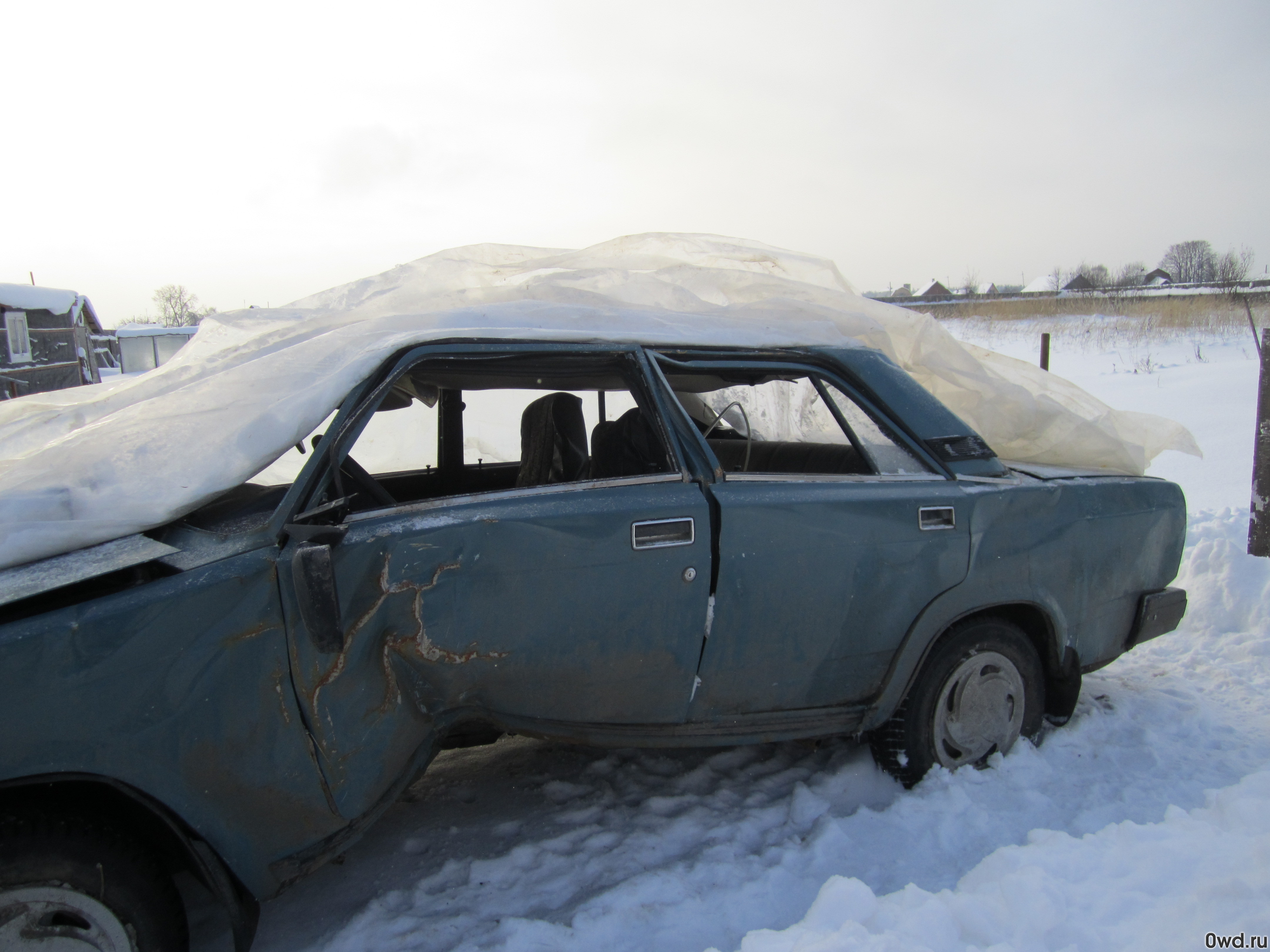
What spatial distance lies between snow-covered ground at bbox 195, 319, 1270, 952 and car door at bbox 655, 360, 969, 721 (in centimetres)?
45

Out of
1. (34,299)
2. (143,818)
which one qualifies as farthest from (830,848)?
(34,299)

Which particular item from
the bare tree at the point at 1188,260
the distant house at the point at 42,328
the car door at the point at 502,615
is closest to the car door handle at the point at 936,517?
the car door at the point at 502,615

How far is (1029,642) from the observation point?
117 inches

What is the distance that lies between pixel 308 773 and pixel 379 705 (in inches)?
8.8

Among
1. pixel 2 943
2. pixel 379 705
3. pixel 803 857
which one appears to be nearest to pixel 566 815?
pixel 803 857

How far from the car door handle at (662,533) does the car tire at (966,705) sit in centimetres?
106

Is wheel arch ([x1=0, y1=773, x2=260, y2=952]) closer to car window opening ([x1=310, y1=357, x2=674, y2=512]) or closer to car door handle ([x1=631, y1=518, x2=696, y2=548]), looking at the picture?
car window opening ([x1=310, y1=357, x2=674, y2=512])

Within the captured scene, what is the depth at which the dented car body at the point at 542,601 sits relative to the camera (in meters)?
1.83

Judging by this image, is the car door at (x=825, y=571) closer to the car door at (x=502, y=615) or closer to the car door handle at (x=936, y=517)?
the car door handle at (x=936, y=517)

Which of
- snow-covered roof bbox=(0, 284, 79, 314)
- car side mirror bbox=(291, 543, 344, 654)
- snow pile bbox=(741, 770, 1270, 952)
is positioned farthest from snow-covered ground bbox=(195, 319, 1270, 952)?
snow-covered roof bbox=(0, 284, 79, 314)

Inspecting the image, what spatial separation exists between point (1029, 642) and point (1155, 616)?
648 millimetres

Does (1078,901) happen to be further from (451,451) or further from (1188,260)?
(1188,260)

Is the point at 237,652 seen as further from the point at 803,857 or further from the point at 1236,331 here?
the point at 1236,331

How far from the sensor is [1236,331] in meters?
18.5
